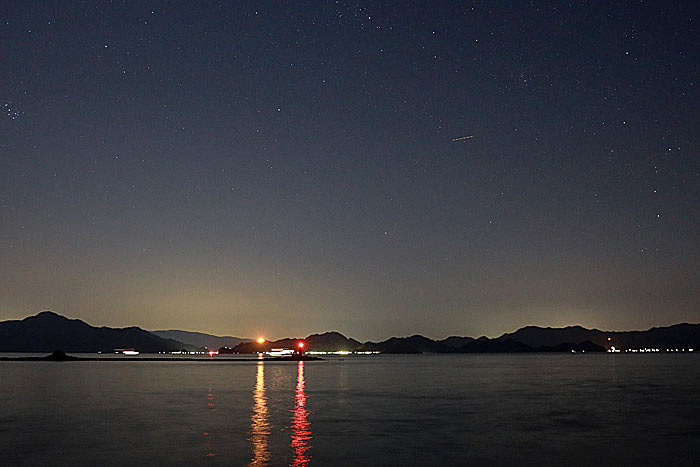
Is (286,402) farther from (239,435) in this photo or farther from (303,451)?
(303,451)

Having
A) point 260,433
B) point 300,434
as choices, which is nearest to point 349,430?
point 300,434

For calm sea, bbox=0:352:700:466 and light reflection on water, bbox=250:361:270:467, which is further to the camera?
calm sea, bbox=0:352:700:466

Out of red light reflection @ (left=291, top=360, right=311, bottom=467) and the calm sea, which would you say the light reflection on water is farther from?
red light reflection @ (left=291, top=360, right=311, bottom=467)

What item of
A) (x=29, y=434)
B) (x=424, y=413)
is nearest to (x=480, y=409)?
(x=424, y=413)

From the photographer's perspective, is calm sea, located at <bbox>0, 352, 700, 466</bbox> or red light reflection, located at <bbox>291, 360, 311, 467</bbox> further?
calm sea, located at <bbox>0, 352, 700, 466</bbox>

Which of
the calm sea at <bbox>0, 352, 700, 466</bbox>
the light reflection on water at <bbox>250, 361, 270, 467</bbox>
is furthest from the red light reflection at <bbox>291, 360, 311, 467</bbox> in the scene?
the light reflection on water at <bbox>250, 361, 270, 467</bbox>

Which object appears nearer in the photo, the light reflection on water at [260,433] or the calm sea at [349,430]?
the light reflection on water at [260,433]

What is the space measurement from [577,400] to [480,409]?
1318 cm

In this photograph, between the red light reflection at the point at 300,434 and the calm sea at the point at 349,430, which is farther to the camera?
the calm sea at the point at 349,430

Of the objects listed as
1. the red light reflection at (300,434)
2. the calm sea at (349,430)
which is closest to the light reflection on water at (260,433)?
the calm sea at (349,430)

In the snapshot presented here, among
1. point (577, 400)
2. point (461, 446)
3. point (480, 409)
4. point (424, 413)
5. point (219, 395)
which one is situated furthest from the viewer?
point (219, 395)

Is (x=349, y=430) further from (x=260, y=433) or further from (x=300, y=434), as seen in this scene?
(x=260, y=433)

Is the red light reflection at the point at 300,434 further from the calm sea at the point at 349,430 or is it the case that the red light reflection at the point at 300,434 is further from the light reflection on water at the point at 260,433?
the light reflection on water at the point at 260,433

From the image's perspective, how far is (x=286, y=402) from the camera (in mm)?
56562
